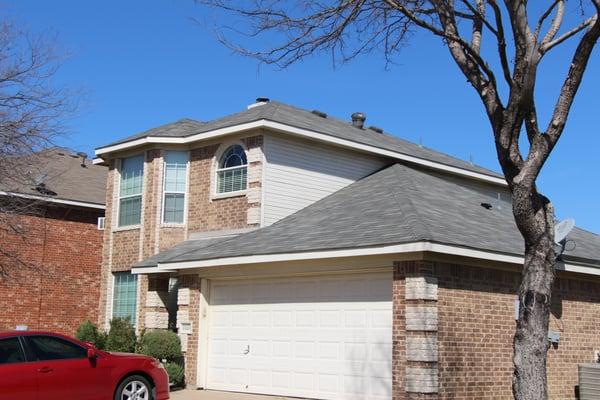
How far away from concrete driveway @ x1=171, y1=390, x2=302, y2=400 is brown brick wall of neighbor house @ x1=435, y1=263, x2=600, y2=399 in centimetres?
351

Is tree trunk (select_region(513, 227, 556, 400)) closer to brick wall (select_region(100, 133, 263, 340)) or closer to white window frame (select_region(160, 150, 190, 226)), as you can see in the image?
brick wall (select_region(100, 133, 263, 340))

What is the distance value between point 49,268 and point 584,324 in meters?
16.2

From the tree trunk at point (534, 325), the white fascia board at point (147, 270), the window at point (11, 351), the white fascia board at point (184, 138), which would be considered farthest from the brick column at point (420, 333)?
the white fascia board at point (184, 138)

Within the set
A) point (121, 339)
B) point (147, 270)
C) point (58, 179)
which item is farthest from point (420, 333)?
point (58, 179)

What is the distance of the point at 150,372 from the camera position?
1255cm

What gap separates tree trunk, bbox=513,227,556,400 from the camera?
9109mm

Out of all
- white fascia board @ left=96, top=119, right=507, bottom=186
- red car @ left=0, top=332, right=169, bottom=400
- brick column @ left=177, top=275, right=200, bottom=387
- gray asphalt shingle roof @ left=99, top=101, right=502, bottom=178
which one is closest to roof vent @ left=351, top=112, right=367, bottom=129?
gray asphalt shingle roof @ left=99, top=101, right=502, bottom=178

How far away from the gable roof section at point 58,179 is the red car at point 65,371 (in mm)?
5135

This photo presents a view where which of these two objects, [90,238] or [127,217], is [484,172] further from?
[90,238]

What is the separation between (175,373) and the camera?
1686 centimetres

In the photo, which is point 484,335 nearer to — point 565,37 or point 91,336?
point 565,37

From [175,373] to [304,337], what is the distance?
11.3 ft

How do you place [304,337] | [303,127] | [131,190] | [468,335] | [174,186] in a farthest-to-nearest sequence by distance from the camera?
1. [131,190]
2. [174,186]
3. [303,127]
4. [304,337]
5. [468,335]

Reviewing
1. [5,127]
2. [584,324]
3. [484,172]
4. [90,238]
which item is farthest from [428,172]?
[5,127]
